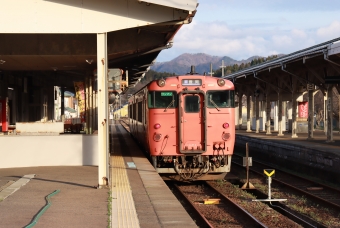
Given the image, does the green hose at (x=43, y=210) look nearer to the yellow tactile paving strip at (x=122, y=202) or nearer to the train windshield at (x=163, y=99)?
the yellow tactile paving strip at (x=122, y=202)

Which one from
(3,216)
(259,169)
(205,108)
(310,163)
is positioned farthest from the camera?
(259,169)

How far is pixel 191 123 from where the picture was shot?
13.1 meters

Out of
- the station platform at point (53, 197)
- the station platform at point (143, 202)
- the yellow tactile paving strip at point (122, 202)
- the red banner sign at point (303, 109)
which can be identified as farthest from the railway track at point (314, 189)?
the red banner sign at point (303, 109)

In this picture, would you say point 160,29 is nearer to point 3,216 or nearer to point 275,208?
point 275,208

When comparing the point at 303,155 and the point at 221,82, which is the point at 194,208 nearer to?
the point at 221,82

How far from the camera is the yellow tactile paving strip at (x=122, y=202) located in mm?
6996

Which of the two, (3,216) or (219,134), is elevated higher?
(219,134)

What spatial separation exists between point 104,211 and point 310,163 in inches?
459

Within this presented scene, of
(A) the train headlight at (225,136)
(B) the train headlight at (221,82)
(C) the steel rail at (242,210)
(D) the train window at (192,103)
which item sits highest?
(B) the train headlight at (221,82)

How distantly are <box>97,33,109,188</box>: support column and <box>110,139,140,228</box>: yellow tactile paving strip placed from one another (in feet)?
1.21

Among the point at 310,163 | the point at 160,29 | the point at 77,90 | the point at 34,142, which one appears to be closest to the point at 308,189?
the point at 310,163

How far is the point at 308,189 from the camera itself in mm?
13930

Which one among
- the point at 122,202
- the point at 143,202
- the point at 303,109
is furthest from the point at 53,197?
the point at 303,109

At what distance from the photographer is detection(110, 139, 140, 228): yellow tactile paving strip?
23.0 ft
